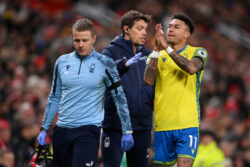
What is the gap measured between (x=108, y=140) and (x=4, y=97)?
5280 mm

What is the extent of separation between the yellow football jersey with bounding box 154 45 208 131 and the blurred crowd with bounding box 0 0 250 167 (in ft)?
7.75

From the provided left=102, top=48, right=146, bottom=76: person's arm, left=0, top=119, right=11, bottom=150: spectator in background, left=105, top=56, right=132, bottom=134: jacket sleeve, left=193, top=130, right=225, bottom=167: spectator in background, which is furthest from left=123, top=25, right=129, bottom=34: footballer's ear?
left=193, top=130, right=225, bottom=167: spectator in background

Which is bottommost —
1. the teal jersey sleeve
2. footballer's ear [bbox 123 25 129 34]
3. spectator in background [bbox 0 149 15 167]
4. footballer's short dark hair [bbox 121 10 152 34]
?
spectator in background [bbox 0 149 15 167]

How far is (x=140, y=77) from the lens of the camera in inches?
272

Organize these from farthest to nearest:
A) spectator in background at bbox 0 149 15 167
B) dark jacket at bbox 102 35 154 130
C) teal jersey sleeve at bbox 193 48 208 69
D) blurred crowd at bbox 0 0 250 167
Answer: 1. blurred crowd at bbox 0 0 250 167
2. spectator in background at bbox 0 149 15 167
3. dark jacket at bbox 102 35 154 130
4. teal jersey sleeve at bbox 193 48 208 69

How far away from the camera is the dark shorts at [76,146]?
592 centimetres

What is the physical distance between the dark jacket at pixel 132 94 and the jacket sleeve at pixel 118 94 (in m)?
0.47

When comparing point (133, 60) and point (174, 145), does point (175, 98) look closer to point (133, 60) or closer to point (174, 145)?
point (174, 145)

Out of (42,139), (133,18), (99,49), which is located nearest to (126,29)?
(133,18)

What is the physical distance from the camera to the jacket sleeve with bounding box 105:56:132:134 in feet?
20.3

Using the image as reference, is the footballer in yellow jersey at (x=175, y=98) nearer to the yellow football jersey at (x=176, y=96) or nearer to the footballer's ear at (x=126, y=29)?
the yellow football jersey at (x=176, y=96)

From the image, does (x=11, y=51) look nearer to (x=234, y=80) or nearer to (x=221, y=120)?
(x=221, y=120)

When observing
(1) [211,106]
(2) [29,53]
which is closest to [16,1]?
(2) [29,53]

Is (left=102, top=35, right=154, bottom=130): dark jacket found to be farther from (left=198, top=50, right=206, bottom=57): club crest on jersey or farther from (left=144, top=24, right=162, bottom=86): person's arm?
(left=198, top=50, right=206, bottom=57): club crest on jersey
